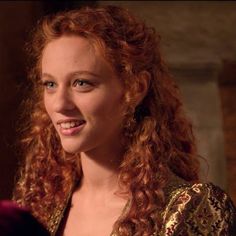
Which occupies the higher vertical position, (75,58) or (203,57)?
(203,57)

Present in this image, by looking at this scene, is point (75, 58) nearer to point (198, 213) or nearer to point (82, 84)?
point (82, 84)

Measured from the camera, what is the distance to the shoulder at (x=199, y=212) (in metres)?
1.49

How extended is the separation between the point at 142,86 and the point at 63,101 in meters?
0.21

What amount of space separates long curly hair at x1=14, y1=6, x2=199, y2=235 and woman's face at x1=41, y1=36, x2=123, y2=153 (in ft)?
0.09

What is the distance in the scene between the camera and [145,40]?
5.35 feet

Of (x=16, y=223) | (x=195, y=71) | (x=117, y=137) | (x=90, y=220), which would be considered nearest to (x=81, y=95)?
(x=117, y=137)

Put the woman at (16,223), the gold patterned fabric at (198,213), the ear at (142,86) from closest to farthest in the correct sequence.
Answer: the woman at (16,223) → the gold patterned fabric at (198,213) → the ear at (142,86)

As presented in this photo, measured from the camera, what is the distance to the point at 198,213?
150cm

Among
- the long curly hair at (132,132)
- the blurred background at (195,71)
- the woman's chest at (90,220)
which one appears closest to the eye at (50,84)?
the long curly hair at (132,132)

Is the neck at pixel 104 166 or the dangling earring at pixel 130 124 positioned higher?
the dangling earring at pixel 130 124

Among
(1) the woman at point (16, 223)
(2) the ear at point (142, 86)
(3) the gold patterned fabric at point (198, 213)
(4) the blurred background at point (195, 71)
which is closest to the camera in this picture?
(1) the woman at point (16, 223)

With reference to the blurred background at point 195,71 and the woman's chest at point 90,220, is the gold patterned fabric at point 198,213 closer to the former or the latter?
the woman's chest at point 90,220

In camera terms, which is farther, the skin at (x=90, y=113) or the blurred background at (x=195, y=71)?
the blurred background at (x=195, y=71)

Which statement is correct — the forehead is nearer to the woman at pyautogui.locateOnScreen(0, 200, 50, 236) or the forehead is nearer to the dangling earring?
the dangling earring
